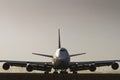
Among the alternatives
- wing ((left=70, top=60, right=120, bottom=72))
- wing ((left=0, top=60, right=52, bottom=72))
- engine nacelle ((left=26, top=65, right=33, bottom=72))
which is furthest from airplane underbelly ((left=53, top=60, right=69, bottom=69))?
engine nacelle ((left=26, top=65, right=33, bottom=72))

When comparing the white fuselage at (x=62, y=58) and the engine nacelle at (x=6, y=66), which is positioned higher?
the white fuselage at (x=62, y=58)

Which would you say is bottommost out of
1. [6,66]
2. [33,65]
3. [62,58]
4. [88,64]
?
[6,66]

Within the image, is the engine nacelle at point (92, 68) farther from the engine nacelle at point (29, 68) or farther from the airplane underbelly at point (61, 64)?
the engine nacelle at point (29, 68)

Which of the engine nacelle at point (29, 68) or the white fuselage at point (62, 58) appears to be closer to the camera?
the white fuselage at point (62, 58)

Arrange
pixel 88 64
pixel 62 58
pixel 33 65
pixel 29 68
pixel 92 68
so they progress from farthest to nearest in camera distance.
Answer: pixel 88 64 < pixel 92 68 < pixel 33 65 < pixel 29 68 < pixel 62 58

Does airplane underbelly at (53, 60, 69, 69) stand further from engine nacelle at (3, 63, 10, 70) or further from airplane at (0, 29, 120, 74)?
engine nacelle at (3, 63, 10, 70)

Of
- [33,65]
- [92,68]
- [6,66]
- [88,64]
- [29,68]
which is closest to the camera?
[6,66]

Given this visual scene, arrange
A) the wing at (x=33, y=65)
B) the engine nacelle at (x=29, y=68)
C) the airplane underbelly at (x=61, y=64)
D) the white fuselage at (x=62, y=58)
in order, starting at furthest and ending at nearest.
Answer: the wing at (x=33, y=65) → the engine nacelle at (x=29, y=68) → the airplane underbelly at (x=61, y=64) → the white fuselage at (x=62, y=58)

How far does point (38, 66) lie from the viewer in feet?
247

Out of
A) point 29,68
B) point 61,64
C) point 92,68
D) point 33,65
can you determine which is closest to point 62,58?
point 61,64

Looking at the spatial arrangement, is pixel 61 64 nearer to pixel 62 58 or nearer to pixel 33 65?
pixel 62 58

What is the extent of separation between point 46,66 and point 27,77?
167ft

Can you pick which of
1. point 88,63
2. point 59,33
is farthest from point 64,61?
point 59,33

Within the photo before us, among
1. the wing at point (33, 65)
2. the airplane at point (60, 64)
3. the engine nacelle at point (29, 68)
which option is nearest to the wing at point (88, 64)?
the airplane at point (60, 64)
